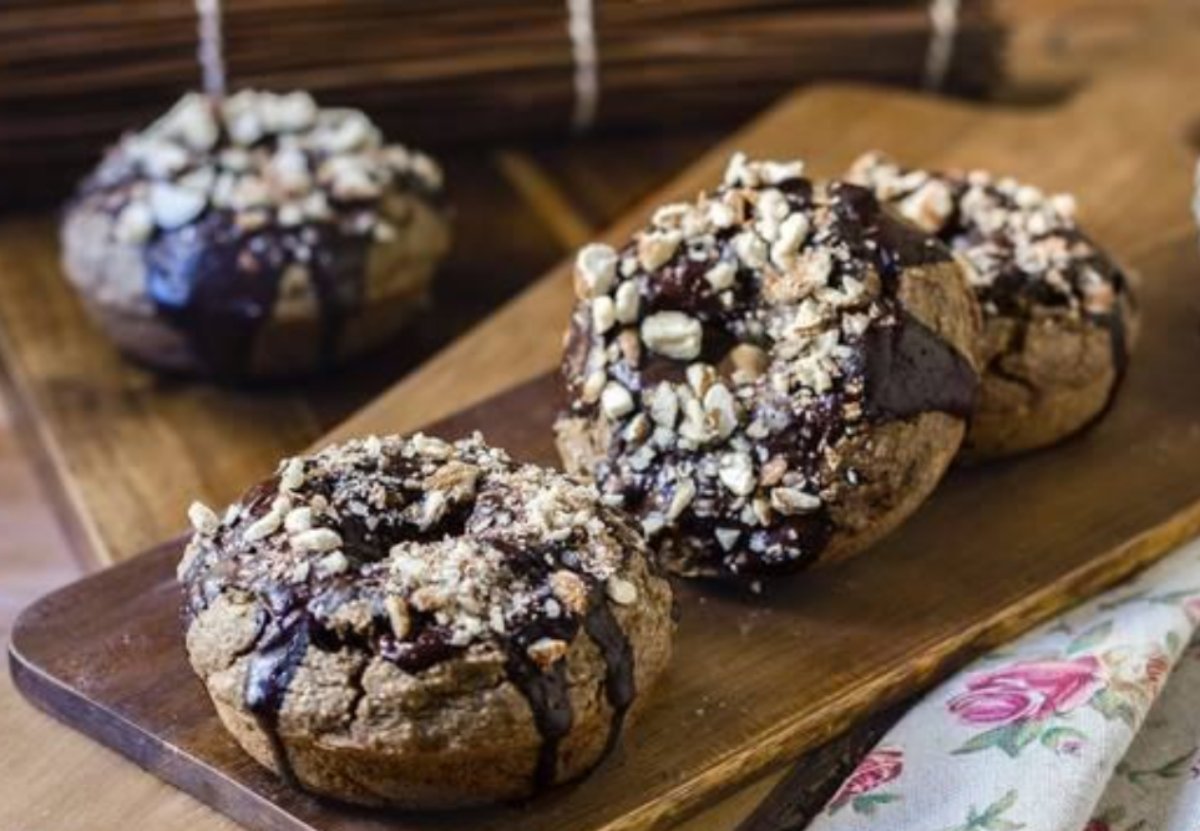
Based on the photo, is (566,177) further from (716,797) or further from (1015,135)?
(716,797)

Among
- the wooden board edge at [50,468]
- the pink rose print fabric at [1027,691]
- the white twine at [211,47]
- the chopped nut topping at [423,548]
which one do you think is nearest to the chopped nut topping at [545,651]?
the chopped nut topping at [423,548]

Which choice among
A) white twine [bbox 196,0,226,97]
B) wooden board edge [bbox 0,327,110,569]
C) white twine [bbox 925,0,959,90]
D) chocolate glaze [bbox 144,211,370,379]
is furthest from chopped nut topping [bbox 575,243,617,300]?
white twine [bbox 925,0,959,90]

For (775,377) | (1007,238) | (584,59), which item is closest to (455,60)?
(584,59)

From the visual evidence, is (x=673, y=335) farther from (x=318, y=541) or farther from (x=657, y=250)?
(x=318, y=541)

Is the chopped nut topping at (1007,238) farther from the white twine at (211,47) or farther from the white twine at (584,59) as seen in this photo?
the white twine at (211,47)

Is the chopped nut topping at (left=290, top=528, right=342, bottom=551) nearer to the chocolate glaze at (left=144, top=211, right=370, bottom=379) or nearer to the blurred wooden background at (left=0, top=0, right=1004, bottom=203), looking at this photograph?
the chocolate glaze at (left=144, top=211, right=370, bottom=379)

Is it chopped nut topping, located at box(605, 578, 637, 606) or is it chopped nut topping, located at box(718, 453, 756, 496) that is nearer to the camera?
chopped nut topping, located at box(605, 578, 637, 606)

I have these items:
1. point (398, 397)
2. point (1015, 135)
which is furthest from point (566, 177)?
point (398, 397)
